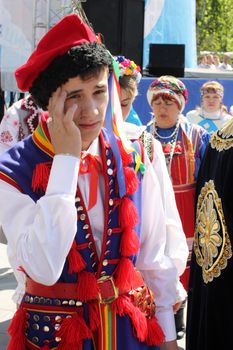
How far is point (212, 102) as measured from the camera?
8.63 metres

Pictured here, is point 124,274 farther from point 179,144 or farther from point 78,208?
point 179,144

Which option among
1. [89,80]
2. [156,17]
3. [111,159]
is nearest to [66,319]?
A: [111,159]

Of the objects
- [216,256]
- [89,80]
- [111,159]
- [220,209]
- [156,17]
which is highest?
[156,17]

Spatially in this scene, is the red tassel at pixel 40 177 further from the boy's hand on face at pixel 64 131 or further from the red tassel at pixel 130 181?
the red tassel at pixel 130 181

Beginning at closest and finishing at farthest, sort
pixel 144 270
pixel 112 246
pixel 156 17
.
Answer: pixel 112 246 < pixel 144 270 < pixel 156 17

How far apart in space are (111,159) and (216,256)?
1.70ft

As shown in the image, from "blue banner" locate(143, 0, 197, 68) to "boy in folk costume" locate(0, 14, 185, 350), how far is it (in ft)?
48.5

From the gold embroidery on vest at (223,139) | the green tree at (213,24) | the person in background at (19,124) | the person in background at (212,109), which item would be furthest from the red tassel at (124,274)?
the green tree at (213,24)

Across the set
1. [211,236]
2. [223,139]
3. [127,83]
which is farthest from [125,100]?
[211,236]

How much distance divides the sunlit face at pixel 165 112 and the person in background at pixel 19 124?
88 centimetres

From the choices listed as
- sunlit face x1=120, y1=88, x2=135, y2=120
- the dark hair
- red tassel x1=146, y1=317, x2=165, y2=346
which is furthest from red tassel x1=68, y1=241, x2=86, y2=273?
sunlit face x1=120, y1=88, x2=135, y2=120

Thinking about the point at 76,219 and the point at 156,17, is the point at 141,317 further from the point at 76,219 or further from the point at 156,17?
the point at 156,17

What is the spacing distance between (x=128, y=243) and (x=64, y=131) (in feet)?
1.33

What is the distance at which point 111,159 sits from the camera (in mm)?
2205
